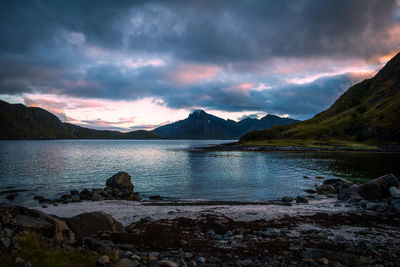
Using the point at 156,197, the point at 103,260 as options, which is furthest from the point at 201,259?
the point at 156,197

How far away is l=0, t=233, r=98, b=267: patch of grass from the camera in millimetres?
9125

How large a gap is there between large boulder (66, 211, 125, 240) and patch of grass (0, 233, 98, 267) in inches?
271

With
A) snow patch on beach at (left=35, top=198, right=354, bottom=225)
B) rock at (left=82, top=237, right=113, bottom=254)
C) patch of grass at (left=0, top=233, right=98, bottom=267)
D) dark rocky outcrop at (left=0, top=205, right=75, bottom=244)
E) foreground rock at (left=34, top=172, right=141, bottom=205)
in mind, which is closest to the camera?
patch of grass at (left=0, top=233, right=98, bottom=267)

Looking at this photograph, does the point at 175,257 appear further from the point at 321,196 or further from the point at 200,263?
the point at 321,196

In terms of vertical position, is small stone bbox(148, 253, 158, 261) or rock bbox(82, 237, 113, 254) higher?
rock bbox(82, 237, 113, 254)

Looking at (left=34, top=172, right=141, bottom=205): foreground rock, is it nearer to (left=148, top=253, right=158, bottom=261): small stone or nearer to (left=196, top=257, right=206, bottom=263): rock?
(left=148, top=253, right=158, bottom=261): small stone

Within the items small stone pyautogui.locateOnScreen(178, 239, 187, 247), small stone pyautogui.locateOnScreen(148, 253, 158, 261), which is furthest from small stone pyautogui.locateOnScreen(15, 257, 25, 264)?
small stone pyautogui.locateOnScreen(178, 239, 187, 247)

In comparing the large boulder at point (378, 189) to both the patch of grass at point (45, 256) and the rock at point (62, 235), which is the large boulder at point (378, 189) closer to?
the patch of grass at point (45, 256)

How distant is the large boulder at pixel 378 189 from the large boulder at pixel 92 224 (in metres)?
33.6

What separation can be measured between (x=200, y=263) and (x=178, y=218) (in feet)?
37.6

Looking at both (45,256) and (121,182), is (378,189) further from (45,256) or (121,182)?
(121,182)

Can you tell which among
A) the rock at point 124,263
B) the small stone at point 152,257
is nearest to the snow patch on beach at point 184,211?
the small stone at point 152,257

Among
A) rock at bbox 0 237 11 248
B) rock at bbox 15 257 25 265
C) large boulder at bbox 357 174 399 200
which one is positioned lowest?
large boulder at bbox 357 174 399 200

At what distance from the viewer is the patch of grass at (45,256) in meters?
9.12
